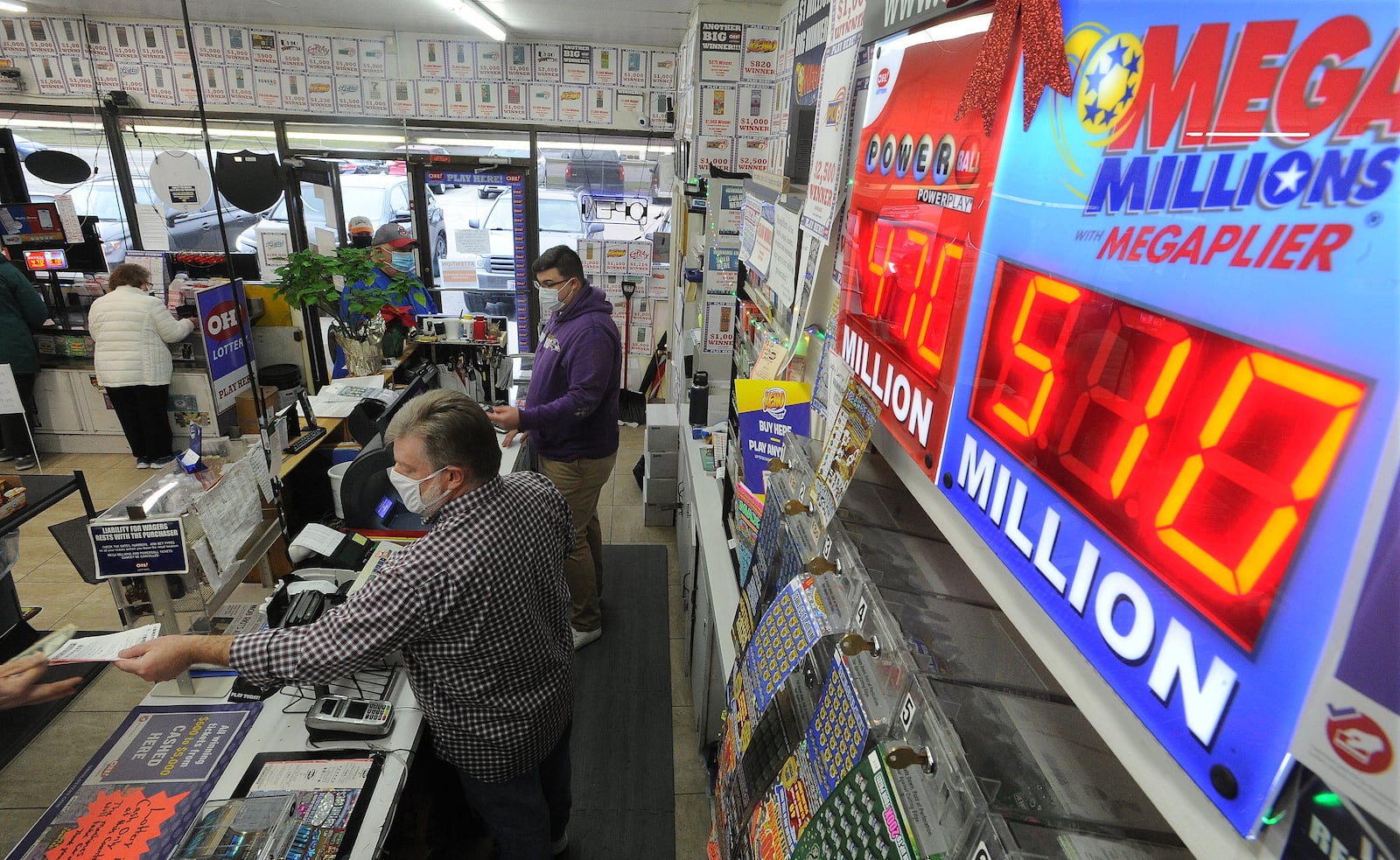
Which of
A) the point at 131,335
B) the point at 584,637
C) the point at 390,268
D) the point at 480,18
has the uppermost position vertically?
the point at 480,18

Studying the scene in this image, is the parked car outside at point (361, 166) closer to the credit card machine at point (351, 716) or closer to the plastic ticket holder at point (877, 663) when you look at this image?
the credit card machine at point (351, 716)

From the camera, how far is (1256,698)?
53 cm

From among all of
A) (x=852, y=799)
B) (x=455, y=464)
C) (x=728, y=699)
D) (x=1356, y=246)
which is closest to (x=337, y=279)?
(x=455, y=464)

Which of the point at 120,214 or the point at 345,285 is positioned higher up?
the point at 120,214

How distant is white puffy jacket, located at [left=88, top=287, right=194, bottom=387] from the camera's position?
5035 mm

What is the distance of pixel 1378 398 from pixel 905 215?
0.94 meters

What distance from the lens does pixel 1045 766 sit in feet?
3.34

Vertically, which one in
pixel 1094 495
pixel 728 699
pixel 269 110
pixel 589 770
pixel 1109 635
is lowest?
pixel 589 770

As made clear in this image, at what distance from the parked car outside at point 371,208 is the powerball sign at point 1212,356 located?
7521 millimetres

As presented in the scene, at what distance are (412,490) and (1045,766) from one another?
165 centimetres

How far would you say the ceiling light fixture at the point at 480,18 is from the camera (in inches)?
193

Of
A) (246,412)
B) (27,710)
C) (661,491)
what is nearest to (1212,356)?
(661,491)

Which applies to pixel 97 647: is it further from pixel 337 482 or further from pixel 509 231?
pixel 509 231

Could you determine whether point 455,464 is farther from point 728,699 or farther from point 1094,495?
point 1094,495
